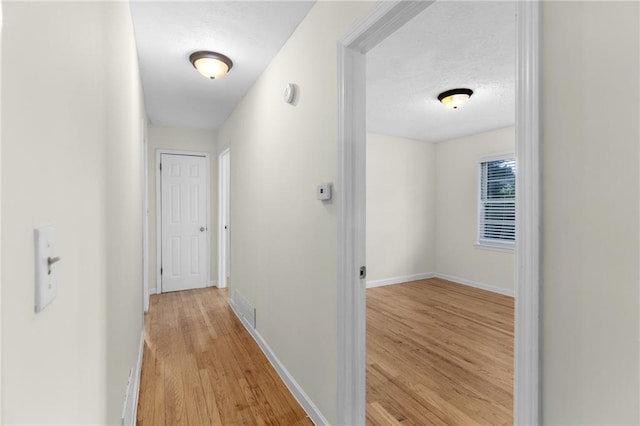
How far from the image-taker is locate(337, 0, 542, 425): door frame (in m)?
0.78

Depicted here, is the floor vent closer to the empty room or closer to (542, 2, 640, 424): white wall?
the empty room

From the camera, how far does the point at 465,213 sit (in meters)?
5.27

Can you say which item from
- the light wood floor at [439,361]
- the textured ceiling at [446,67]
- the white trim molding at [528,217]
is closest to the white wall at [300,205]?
the light wood floor at [439,361]

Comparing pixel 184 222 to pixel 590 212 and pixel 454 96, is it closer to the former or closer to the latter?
pixel 454 96

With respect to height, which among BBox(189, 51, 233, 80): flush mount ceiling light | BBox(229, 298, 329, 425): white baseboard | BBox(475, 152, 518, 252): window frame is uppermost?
BBox(189, 51, 233, 80): flush mount ceiling light

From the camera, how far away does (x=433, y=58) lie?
2.54m

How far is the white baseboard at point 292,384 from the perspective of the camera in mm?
1777

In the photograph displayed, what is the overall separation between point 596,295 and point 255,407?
1944 millimetres

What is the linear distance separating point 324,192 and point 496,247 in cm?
419

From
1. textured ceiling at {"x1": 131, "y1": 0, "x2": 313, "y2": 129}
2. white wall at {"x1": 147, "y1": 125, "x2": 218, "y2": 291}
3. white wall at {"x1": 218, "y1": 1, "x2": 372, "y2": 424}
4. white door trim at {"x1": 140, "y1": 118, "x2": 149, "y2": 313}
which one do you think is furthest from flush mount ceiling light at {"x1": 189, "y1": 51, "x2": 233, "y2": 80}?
white wall at {"x1": 147, "y1": 125, "x2": 218, "y2": 291}

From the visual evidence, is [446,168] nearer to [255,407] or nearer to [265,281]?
[265,281]

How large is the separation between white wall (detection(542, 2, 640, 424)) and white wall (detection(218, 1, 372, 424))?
Answer: 3.25 ft

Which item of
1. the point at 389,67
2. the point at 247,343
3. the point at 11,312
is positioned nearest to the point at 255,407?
the point at 247,343

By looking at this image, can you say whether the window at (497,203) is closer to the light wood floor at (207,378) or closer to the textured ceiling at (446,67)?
the textured ceiling at (446,67)
